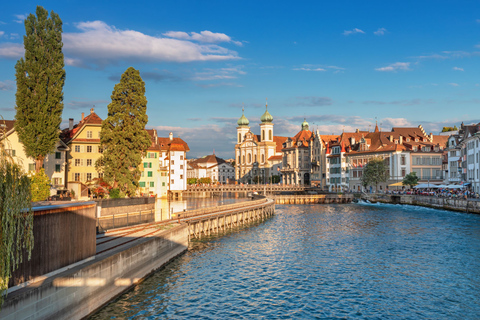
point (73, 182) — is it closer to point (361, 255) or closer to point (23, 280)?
point (361, 255)

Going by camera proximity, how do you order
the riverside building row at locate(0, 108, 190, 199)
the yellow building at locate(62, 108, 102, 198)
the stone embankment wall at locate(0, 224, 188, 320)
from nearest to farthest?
the stone embankment wall at locate(0, 224, 188, 320)
the riverside building row at locate(0, 108, 190, 199)
the yellow building at locate(62, 108, 102, 198)

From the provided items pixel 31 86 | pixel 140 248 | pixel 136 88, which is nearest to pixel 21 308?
pixel 140 248

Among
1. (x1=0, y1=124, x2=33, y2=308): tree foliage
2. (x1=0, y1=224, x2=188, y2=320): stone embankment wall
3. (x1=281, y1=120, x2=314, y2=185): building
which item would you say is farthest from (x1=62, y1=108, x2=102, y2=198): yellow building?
(x1=281, y1=120, x2=314, y2=185): building

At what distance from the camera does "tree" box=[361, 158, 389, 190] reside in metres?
108

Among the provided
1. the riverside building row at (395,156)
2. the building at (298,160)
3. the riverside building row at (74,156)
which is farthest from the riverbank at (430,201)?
Result: the building at (298,160)

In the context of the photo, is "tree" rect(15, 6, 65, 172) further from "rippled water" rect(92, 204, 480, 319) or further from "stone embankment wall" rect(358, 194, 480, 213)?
"stone embankment wall" rect(358, 194, 480, 213)

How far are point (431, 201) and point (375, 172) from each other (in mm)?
29927

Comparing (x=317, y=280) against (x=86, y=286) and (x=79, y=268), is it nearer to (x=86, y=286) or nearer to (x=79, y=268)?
(x=86, y=286)

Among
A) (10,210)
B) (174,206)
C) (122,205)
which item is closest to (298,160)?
(174,206)

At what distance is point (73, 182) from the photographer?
66375 mm

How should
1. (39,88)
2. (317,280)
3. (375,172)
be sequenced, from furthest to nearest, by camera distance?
(375,172) → (39,88) → (317,280)

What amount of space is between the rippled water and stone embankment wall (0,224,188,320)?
0.71 meters

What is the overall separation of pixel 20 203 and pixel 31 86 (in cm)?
4073

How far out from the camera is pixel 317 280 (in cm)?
2631
